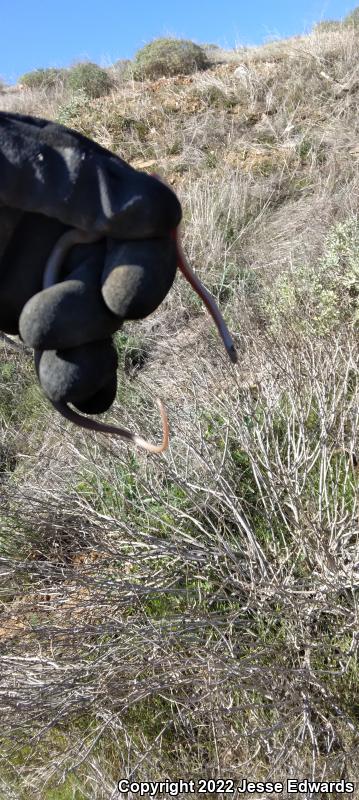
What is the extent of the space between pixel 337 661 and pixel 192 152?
611cm

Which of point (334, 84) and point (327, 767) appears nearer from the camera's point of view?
point (327, 767)

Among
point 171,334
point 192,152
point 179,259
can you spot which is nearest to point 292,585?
point 179,259

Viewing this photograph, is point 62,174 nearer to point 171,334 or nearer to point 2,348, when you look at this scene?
point 171,334

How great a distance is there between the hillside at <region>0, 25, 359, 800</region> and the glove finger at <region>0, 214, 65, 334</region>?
1.37 meters

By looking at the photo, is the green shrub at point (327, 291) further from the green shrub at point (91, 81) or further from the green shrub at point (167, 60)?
the green shrub at point (91, 81)

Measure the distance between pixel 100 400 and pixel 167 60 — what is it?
9.12 m

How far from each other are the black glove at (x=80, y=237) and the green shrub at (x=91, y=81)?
8747mm

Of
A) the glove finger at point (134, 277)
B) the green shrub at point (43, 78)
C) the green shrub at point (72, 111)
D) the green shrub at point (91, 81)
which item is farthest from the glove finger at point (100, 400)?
the green shrub at point (43, 78)

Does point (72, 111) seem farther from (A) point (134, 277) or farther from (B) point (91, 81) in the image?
(A) point (134, 277)

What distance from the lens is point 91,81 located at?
8.80 metres

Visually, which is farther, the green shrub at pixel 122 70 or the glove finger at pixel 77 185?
the green shrub at pixel 122 70

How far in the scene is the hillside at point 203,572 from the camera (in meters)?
1.98

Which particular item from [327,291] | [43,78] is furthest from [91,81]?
[327,291]

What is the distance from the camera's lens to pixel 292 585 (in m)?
2.01
